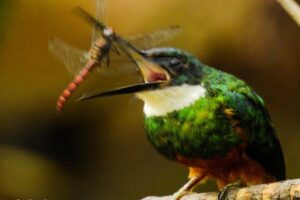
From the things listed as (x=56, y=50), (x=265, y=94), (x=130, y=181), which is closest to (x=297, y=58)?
(x=265, y=94)

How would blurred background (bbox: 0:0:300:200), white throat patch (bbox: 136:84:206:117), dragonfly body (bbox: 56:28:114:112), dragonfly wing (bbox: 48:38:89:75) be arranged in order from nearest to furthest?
white throat patch (bbox: 136:84:206:117) < dragonfly body (bbox: 56:28:114:112) < dragonfly wing (bbox: 48:38:89:75) < blurred background (bbox: 0:0:300:200)

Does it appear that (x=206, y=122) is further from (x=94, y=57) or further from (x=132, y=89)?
(x=94, y=57)

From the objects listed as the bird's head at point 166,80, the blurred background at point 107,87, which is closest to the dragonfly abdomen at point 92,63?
the bird's head at point 166,80

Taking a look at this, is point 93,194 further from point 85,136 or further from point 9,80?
point 9,80

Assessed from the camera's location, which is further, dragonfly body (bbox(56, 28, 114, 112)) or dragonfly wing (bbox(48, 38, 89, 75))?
dragonfly wing (bbox(48, 38, 89, 75))

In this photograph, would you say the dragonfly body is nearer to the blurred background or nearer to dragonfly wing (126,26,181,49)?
dragonfly wing (126,26,181,49)

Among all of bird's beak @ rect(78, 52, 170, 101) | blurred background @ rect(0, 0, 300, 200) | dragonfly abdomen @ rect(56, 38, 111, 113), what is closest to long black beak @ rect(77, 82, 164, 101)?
bird's beak @ rect(78, 52, 170, 101)

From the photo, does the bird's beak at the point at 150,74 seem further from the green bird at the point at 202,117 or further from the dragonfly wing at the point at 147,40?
the dragonfly wing at the point at 147,40

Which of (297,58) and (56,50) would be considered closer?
(56,50)
